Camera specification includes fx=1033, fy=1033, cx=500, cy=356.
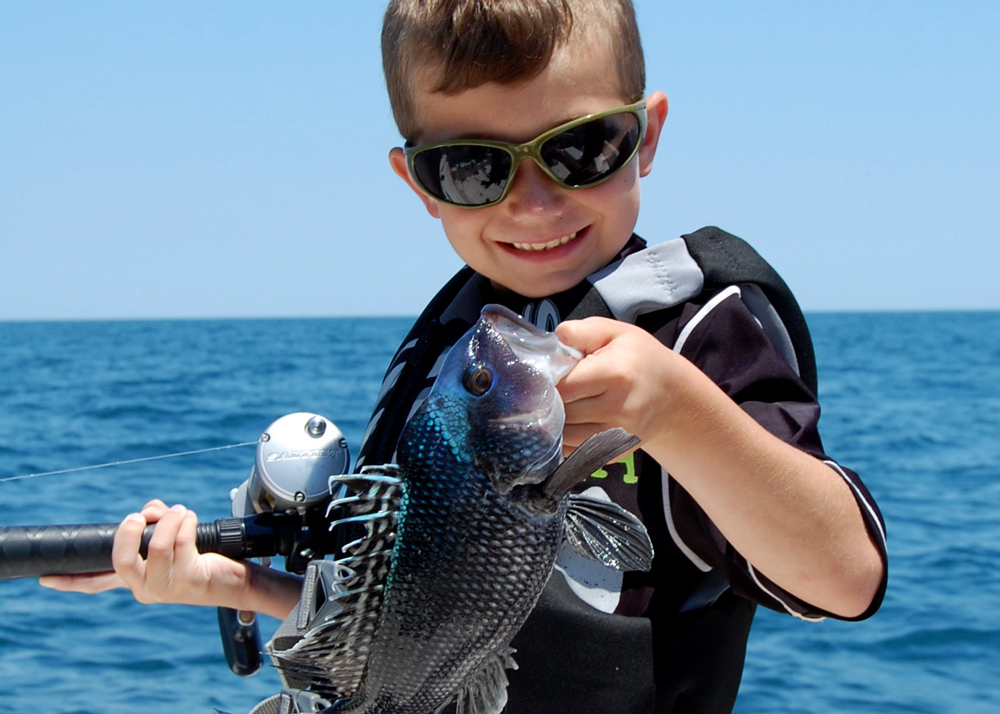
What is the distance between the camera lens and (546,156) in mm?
2031

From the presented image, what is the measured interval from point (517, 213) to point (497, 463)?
737mm

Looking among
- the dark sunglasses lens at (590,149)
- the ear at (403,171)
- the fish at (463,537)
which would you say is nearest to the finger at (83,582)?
the fish at (463,537)

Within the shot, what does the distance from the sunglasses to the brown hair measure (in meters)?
0.13

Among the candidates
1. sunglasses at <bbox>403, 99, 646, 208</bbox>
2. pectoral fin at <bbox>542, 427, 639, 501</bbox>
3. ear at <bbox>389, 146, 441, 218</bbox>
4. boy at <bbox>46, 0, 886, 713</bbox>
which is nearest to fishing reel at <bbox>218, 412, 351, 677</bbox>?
ear at <bbox>389, 146, 441, 218</bbox>

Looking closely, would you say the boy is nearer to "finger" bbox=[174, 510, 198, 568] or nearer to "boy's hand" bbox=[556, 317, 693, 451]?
"boy's hand" bbox=[556, 317, 693, 451]

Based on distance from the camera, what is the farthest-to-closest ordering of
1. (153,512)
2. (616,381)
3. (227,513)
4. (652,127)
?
(227,513), (153,512), (652,127), (616,381)

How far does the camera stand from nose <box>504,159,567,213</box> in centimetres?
207

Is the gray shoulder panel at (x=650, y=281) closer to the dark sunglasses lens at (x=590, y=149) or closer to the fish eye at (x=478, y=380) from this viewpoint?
the dark sunglasses lens at (x=590, y=149)

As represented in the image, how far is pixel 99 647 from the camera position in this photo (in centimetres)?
810

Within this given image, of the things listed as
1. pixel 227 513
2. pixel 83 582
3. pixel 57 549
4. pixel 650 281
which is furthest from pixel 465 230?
pixel 227 513

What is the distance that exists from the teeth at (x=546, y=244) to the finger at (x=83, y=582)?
139 cm

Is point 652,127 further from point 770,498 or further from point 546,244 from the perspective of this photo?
point 770,498

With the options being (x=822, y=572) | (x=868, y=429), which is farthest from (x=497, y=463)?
(x=868, y=429)

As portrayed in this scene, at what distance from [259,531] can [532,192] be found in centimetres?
121
